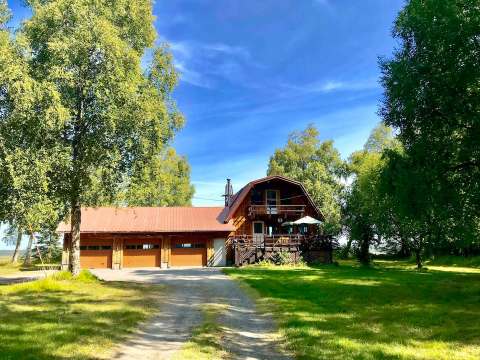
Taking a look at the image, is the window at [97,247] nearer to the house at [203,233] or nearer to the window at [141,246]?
the house at [203,233]

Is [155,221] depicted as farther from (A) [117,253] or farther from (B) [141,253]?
(A) [117,253]

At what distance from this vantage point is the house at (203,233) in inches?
1347

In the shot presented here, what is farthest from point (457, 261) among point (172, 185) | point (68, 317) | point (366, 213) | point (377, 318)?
point (172, 185)

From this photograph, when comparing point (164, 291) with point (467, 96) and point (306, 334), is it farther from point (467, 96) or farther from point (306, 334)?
point (467, 96)

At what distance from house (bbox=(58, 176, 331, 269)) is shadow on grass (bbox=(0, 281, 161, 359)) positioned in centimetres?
1661

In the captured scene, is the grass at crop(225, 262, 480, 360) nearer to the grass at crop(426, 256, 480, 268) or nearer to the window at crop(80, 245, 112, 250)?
the grass at crop(426, 256, 480, 268)

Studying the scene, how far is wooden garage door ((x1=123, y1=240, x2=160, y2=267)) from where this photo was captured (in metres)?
34.8

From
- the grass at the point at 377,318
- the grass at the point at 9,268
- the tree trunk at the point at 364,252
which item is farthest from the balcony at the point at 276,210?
the grass at the point at 9,268

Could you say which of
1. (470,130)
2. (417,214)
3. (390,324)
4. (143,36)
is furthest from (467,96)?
(143,36)

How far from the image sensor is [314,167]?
165 feet

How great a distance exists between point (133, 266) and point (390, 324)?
2763cm

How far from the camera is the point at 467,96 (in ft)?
51.4

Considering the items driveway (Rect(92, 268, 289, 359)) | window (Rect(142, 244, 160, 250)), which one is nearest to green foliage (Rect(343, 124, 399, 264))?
window (Rect(142, 244, 160, 250))

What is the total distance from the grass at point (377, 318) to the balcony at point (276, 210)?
697 inches
